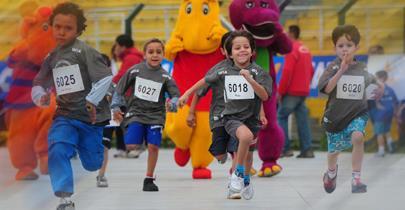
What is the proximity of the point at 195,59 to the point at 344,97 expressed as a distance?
2361 mm

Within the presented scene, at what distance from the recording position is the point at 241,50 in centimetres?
790

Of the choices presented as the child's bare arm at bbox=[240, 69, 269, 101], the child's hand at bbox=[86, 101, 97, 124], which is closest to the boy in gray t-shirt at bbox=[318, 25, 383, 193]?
the child's bare arm at bbox=[240, 69, 269, 101]

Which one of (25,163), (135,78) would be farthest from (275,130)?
(25,163)

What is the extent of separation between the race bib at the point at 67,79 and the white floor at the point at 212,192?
596 mm

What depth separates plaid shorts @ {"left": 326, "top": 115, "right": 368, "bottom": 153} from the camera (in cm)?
Answer: 784

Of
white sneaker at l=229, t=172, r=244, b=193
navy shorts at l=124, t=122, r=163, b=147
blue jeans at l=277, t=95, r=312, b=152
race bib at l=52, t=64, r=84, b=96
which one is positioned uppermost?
race bib at l=52, t=64, r=84, b=96

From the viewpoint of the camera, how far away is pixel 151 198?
8.09 metres

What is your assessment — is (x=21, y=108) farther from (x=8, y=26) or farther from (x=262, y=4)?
(x=262, y=4)

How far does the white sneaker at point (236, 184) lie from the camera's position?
25.4ft

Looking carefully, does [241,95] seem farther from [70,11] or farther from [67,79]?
[70,11]

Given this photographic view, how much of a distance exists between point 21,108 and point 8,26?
2.17 metres

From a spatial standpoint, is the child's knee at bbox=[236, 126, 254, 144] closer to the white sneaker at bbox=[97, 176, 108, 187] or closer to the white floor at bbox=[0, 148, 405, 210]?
the white floor at bbox=[0, 148, 405, 210]

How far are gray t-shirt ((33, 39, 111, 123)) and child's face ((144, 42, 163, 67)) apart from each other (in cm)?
195

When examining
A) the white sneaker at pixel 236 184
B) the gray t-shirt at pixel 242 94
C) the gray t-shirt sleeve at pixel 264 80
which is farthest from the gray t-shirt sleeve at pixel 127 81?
the white sneaker at pixel 236 184
